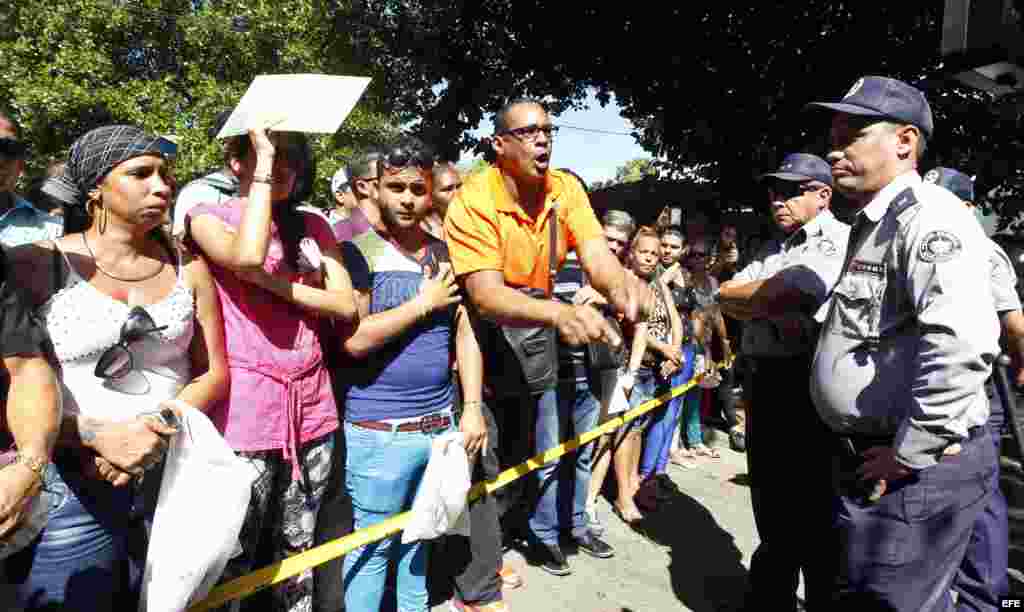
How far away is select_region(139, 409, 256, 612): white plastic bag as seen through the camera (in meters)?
1.74

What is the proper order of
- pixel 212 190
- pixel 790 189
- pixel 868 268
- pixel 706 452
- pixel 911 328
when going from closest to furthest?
1. pixel 911 328
2. pixel 868 268
3. pixel 212 190
4. pixel 790 189
5. pixel 706 452

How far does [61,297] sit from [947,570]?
9.39 feet

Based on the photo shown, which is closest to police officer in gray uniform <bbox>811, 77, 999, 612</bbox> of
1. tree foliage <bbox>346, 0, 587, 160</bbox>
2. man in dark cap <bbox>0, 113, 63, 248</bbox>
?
man in dark cap <bbox>0, 113, 63, 248</bbox>

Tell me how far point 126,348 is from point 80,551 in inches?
22.6

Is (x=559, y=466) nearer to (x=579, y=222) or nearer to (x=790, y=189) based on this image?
(x=579, y=222)

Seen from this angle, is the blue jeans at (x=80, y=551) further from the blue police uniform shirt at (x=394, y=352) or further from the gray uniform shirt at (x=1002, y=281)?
the gray uniform shirt at (x=1002, y=281)

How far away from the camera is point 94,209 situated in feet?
6.45

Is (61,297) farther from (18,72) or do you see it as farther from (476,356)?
(18,72)

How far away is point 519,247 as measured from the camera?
2617mm

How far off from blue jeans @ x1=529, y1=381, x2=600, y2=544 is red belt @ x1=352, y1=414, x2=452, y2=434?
0.99m

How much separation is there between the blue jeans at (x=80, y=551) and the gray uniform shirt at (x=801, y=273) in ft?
9.02

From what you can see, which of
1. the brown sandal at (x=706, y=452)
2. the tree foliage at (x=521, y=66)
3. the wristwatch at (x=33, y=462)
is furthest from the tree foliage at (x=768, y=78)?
the wristwatch at (x=33, y=462)

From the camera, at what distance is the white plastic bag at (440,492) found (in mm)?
2525

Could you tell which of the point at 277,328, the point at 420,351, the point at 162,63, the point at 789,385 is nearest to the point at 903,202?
the point at 789,385
